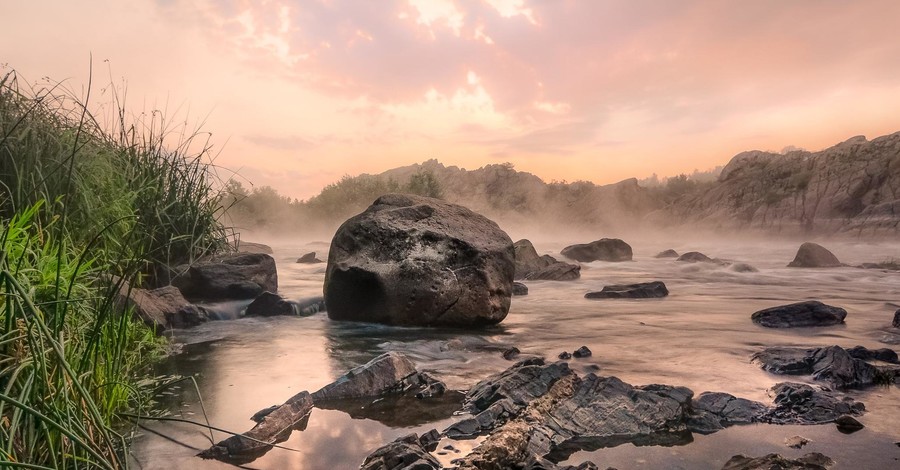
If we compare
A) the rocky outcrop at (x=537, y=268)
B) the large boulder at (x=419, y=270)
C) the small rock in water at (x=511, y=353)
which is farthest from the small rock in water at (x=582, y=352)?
the rocky outcrop at (x=537, y=268)

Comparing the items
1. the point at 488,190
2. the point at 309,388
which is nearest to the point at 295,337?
the point at 309,388

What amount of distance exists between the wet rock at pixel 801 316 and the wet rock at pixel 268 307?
20.0 ft

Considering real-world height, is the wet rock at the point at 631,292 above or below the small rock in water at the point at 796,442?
above

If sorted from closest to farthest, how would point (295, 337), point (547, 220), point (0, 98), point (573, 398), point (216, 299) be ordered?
1. point (573, 398)
2. point (0, 98)
3. point (295, 337)
4. point (216, 299)
5. point (547, 220)

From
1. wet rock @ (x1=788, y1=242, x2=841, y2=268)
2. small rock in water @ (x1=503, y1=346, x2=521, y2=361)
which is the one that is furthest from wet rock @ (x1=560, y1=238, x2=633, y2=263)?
small rock in water @ (x1=503, y1=346, x2=521, y2=361)

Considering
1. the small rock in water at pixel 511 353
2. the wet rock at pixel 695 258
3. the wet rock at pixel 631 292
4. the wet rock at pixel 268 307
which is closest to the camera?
the small rock in water at pixel 511 353

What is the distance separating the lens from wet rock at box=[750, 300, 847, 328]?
23.9 ft

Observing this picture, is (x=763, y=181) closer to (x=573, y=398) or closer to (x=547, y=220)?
(x=547, y=220)

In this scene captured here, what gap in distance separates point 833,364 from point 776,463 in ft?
7.90

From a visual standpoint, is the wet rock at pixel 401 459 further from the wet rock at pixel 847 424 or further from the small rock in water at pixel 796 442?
the wet rock at pixel 847 424

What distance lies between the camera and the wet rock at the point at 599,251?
68.0ft

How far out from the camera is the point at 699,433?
352 cm

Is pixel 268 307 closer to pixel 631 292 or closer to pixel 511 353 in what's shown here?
pixel 511 353

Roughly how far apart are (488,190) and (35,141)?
60.8 m
